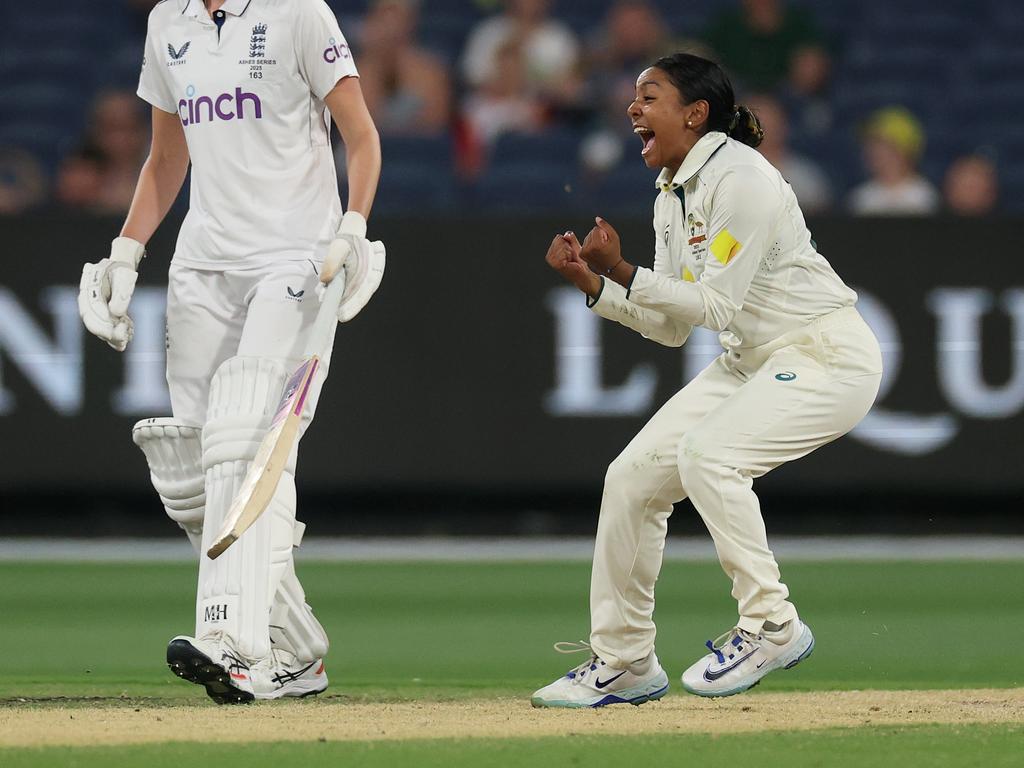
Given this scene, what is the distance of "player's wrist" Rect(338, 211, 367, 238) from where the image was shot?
5223 millimetres

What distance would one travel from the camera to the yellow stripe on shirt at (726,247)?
5.14 metres

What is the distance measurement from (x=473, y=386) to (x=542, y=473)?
0.58 metres

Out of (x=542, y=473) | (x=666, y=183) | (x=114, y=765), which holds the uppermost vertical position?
(x=666, y=183)

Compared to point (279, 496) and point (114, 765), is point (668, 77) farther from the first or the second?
point (114, 765)

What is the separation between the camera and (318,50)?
5.26 meters

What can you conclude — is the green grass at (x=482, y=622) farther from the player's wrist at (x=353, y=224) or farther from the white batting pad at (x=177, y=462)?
the player's wrist at (x=353, y=224)

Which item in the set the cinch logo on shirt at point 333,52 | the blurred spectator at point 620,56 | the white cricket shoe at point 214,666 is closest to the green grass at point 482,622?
the white cricket shoe at point 214,666

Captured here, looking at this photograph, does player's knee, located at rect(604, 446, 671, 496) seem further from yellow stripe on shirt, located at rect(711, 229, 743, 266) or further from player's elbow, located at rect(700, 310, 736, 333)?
yellow stripe on shirt, located at rect(711, 229, 743, 266)

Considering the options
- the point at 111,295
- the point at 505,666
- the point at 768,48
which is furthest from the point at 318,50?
the point at 768,48

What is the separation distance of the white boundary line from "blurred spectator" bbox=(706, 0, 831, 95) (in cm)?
307

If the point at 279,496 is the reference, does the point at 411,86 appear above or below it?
above

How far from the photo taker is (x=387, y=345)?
385 inches

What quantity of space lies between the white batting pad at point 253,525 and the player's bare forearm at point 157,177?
675 mm

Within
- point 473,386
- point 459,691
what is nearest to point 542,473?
point 473,386
